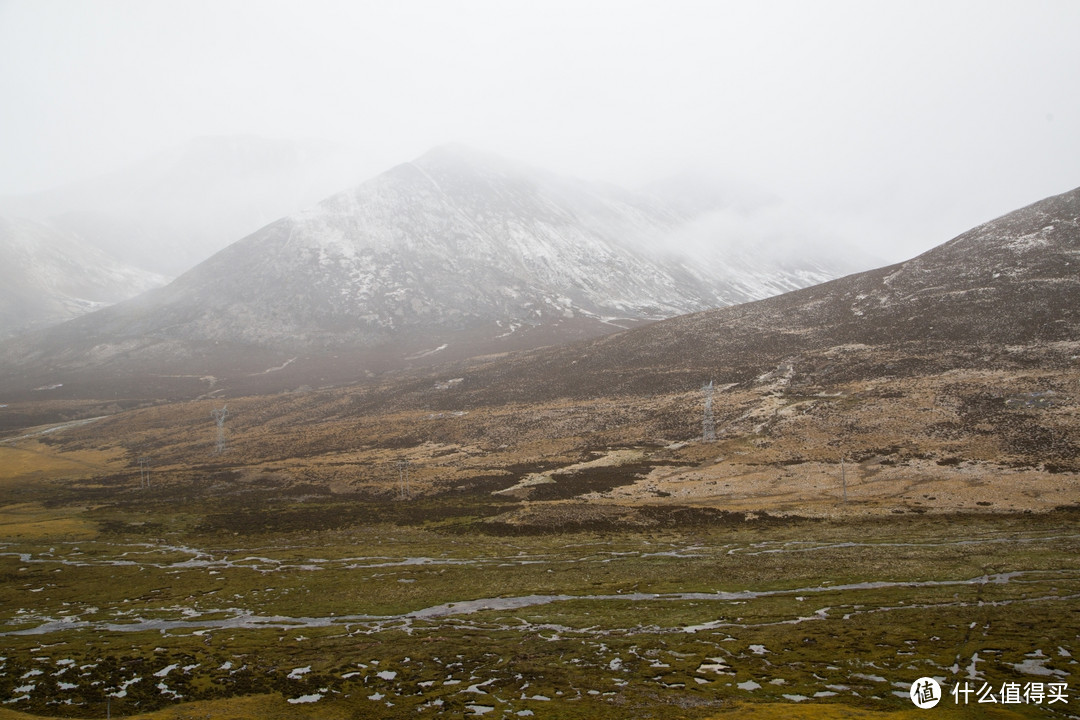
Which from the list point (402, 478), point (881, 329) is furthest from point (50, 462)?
point (881, 329)

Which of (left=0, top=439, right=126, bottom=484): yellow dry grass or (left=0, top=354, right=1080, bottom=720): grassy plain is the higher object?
(left=0, top=439, right=126, bottom=484): yellow dry grass

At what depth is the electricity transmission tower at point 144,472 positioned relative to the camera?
9731cm

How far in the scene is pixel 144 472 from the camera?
10562cm

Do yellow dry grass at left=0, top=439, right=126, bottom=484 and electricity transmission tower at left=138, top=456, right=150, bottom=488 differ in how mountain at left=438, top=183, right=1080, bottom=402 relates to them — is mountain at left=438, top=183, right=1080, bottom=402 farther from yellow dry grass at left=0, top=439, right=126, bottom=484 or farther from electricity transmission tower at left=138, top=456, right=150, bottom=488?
yellow dry grass at left=0, top=439, right=126, bottom=484

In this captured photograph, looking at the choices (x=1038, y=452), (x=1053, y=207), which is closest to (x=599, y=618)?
(x=1038, y=452)

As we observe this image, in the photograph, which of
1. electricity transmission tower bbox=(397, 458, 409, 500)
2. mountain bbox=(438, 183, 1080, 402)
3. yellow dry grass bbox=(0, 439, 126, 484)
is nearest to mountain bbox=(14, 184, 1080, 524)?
mountain bbox=(438, 183, 1080, 402)

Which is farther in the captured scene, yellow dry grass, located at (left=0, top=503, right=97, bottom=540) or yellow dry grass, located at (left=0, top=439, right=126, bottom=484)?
yellow dry grass, located at (left=0, top=439, right=126, bottom=484)

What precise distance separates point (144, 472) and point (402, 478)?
51474 mm

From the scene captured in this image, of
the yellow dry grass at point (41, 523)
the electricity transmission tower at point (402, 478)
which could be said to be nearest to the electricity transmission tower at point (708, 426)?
the electricity transmission tower at point (402, 478)

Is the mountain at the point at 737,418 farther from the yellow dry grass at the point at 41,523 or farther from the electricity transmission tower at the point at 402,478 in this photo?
the yellow dry grass at the point at 41,523

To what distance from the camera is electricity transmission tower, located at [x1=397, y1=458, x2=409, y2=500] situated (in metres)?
84.4

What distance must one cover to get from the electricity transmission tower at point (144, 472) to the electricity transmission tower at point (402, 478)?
1599 inches

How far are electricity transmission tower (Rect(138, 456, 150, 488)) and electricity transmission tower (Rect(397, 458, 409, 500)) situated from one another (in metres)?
40.6

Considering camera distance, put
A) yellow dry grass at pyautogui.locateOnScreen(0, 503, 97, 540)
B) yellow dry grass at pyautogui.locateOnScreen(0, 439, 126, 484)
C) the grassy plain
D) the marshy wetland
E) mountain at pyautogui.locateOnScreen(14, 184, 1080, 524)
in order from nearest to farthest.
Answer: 1. the marshy wetland
2. the grassy plain
3. yellow dry grass at pyautogui.locateOnScreen(0, 503, 97, 540)
4. mountain at pyautogui.locateOnScreen(14, 184, 1080, 524)
5. yellow dry grass at pyautogui.locateOnScreen(0, 439, 126, 484)
